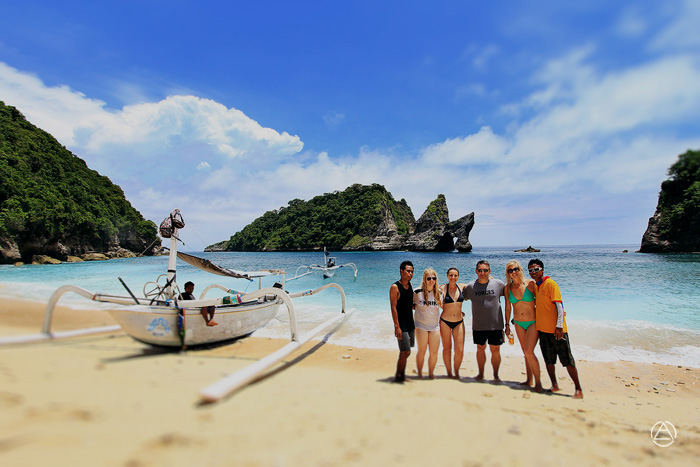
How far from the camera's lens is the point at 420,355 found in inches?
171

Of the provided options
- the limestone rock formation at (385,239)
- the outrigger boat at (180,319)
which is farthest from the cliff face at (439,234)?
the outrigger boat at (180,319)

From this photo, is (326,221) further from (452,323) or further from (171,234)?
(452,323)

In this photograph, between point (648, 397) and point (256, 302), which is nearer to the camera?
point (648, 397)

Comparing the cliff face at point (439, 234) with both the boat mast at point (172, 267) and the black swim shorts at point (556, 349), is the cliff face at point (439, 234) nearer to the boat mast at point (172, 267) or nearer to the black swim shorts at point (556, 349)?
the black swim shorts at point (556, 349)

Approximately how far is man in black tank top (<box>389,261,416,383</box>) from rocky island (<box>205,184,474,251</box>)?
8872cm

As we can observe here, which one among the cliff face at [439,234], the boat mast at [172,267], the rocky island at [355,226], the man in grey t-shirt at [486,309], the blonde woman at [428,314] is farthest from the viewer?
the rocky island at [355,226]

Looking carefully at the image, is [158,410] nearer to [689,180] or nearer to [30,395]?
[30,395]

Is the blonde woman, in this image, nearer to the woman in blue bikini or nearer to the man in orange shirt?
the woman in blue bikini

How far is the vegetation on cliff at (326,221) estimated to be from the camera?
108438 mm

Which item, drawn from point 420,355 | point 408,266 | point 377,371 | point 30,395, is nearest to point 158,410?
point 30,395

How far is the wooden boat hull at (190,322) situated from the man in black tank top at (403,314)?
271 centimetres

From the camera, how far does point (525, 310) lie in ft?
14.3

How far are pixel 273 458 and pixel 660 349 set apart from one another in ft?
32.7

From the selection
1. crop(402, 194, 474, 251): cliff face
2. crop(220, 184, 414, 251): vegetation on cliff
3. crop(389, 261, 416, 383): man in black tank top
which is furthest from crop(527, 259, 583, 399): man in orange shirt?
crop(220, 184, 414, 251): vegetation on cliff
